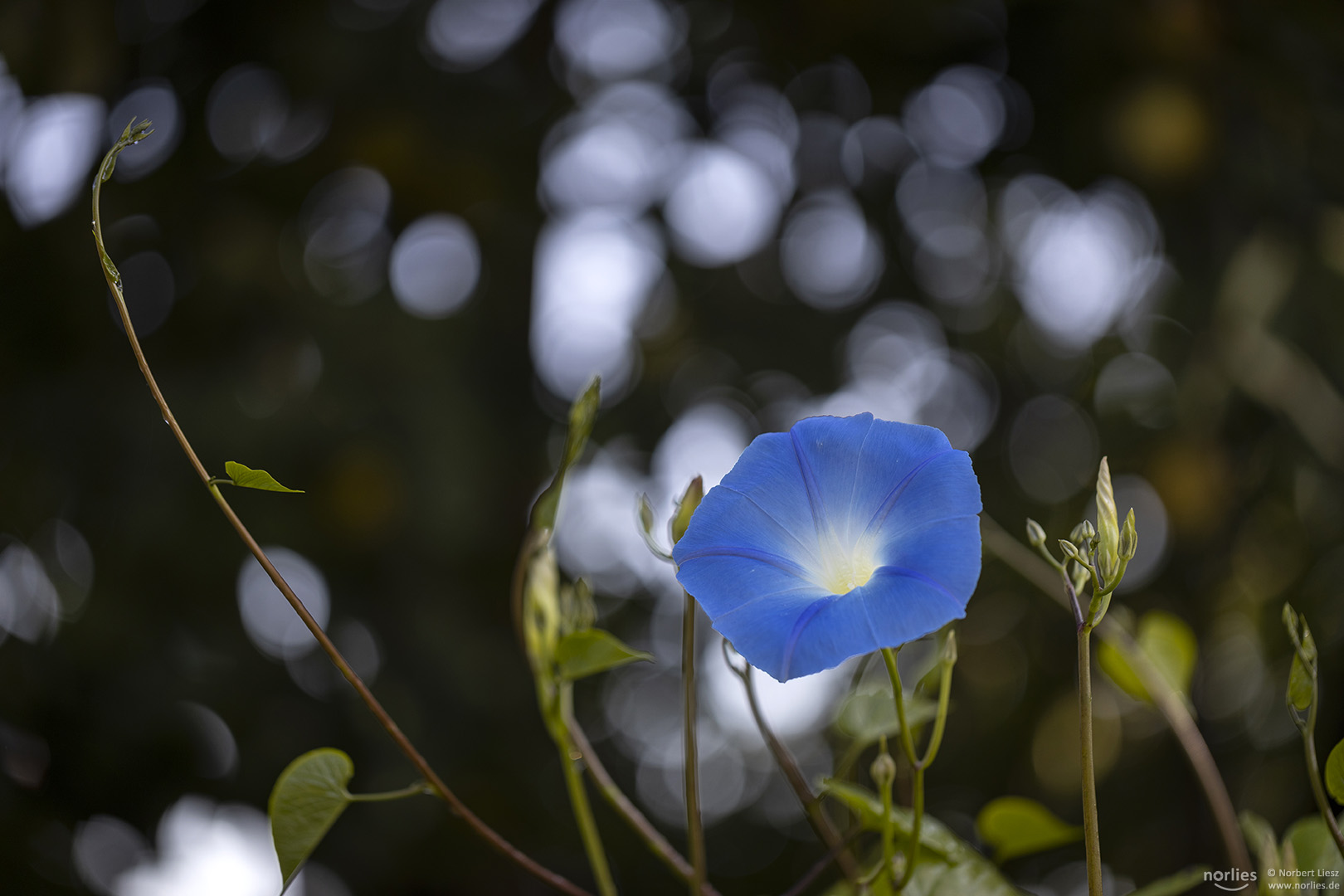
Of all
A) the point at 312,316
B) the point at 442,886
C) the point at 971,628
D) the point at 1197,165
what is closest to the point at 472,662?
the point at 442,886

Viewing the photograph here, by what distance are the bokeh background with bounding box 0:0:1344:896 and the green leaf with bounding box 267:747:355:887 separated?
575 mm

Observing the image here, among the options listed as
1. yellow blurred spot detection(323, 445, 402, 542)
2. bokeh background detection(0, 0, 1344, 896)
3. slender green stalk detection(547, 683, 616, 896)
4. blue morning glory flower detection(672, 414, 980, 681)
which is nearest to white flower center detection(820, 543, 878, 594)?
blue morning glory flower detection(672, 414, 980, 681)

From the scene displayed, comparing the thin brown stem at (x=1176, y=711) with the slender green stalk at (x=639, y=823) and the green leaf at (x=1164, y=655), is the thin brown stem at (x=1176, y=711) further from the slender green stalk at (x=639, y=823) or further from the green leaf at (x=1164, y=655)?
the slender green stalk at (x=639, y=823)

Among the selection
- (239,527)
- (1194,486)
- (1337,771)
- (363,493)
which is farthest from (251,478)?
(1194,486)

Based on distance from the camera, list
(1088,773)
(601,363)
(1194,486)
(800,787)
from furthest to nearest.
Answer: (601,363), (1194,486), (800,787), (1088,773)

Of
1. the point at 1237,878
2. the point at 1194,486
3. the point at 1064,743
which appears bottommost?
the point at 1064,743

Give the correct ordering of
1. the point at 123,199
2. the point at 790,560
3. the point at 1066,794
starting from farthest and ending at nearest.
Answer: the point at 1066,794, the point at 123,199, the point at 790,560

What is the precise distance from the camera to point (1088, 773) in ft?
0.68

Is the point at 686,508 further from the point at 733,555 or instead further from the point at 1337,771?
the point at 1337,771

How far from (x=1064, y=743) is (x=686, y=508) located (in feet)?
2.94

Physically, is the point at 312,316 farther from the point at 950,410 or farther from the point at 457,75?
the point at 950,410

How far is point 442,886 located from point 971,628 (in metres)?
0.68

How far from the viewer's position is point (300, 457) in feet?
2.91

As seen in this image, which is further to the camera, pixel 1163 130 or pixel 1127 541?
pixel 1163 130
